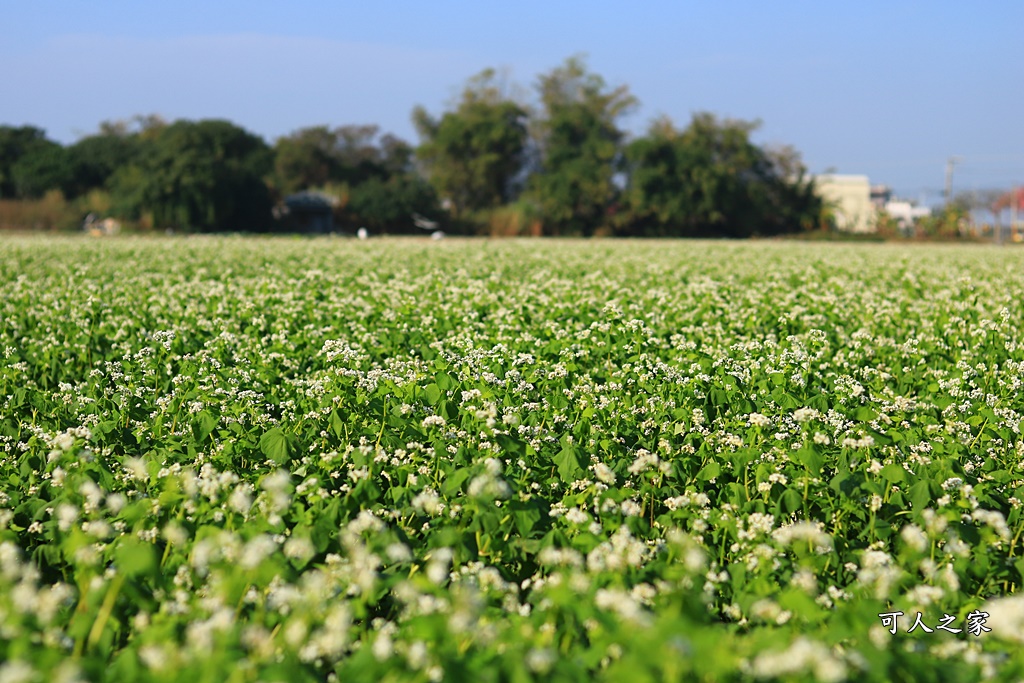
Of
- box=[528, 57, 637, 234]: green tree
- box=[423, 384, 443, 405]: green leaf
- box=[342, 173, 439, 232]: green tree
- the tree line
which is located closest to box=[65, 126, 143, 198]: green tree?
the tree line

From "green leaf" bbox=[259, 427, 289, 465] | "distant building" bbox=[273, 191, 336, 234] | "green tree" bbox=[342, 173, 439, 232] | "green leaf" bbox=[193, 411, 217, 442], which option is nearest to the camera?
"green leaf" bbox=[259, 427, 289, 465]

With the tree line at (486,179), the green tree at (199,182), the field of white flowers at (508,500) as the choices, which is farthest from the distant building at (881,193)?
the field of white flowers at (508,500)

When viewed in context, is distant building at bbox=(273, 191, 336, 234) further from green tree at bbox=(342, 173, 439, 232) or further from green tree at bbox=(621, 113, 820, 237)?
green tree at bbox=(621, 113, 820, 237)

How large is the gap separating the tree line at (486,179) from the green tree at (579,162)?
138 millimetres

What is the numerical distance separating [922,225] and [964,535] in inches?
2746

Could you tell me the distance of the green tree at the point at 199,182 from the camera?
58.6 meters

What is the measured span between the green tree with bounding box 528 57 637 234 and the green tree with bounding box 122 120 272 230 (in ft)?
71.0

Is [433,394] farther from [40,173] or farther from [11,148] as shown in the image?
[11,148]

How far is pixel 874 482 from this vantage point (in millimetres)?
5660

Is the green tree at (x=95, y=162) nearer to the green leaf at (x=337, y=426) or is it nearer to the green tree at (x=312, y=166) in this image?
the green tree at (x=312, y=166)

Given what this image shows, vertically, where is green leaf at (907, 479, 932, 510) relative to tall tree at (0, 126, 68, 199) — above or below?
below

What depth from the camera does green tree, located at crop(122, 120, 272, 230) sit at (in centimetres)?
5859

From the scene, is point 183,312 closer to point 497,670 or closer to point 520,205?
→ point 497,670

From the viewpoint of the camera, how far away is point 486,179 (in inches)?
3051
